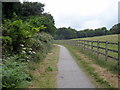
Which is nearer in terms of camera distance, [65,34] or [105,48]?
[105,48]

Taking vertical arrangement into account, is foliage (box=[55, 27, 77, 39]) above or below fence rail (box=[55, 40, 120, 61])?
above

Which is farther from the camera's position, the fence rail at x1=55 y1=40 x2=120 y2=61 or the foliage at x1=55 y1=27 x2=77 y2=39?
the foliage at x1=55 y1=27 x2=77 y2=39

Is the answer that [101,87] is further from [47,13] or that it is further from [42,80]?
[47,13]

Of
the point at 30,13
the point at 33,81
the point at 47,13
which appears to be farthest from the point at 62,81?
the point at 47,13

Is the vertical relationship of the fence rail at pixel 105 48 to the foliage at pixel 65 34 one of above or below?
below

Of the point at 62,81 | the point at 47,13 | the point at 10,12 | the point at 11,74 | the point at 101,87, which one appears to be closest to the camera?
the point at 11,74

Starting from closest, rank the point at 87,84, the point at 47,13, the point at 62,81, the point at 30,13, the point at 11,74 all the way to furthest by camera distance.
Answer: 1. the point at 11,74
2. the point at 87,84
3. the point at 62,81
4. the point at 30,13
5. the point at 47,13

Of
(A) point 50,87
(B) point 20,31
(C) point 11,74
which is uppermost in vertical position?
(B) point 20,31

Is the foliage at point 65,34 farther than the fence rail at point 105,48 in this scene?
Yes

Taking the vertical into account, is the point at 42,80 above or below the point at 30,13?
below

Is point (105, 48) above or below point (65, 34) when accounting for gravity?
below

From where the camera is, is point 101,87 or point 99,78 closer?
point 101,87

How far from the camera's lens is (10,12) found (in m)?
13.2

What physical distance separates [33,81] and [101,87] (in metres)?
2.26
